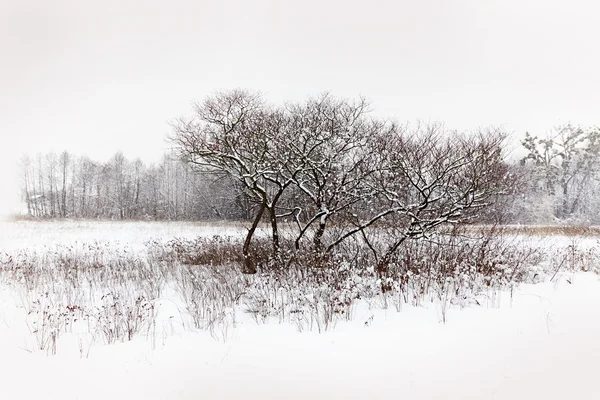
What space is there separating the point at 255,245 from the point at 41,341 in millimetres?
5964

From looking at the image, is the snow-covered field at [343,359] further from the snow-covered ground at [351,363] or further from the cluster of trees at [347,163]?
the cluster of trees at [347,163]

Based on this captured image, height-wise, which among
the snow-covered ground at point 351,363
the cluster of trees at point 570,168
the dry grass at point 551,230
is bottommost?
the snow-covered ground at point 351,363

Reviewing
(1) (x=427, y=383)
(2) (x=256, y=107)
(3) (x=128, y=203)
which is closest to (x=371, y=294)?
(1) (x=427, y=383)

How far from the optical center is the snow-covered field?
2826 millimetres

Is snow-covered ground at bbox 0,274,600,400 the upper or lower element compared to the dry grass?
lower

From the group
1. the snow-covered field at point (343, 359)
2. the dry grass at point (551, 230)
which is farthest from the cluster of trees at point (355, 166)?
the snow-covered field at point (343, 359)

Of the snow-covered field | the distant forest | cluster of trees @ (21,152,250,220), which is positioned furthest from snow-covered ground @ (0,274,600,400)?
cluster of trees @ (21,152,250,220)

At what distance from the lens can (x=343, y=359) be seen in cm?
→ 332

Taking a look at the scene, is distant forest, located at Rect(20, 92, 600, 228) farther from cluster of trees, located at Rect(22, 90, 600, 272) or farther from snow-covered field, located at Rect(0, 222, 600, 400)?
snow-covered field, located at Rect(0, 222, 600, 400)

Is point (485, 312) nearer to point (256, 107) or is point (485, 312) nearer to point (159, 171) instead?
point (256, 107)

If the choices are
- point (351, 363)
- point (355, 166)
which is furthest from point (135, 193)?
point (351, 363)

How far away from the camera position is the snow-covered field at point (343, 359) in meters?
2.83

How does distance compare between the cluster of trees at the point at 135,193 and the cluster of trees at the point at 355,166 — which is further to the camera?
the cluster of trees at the point at 135,193

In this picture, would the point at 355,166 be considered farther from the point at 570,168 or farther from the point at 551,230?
the point at 551,230
